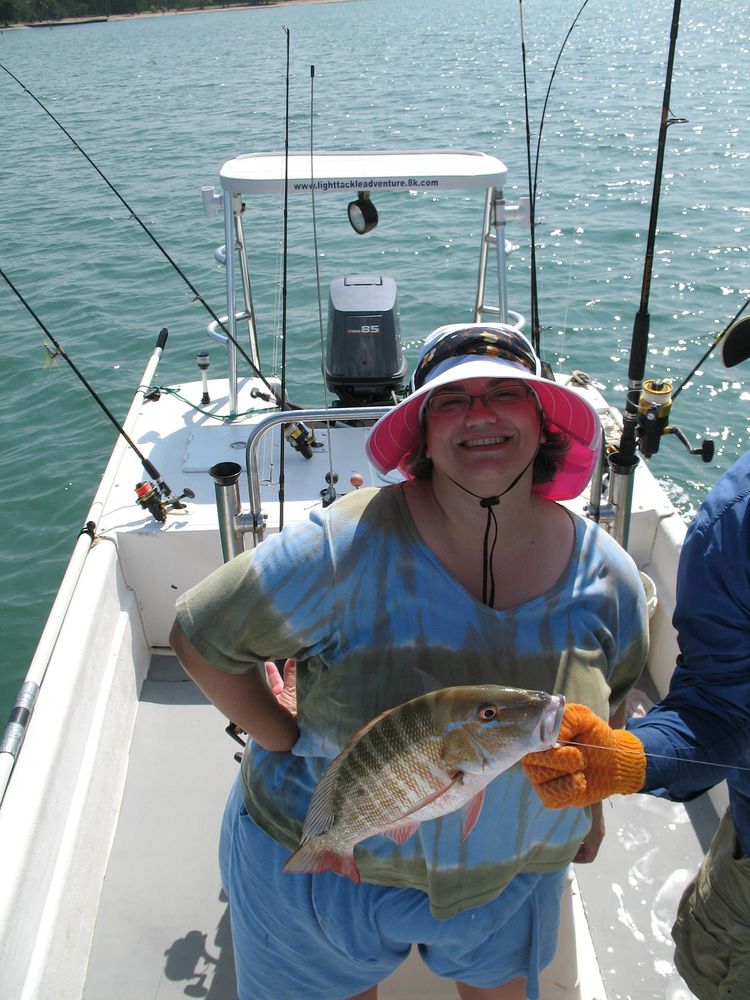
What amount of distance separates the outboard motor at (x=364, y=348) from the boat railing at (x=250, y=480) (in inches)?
69.7

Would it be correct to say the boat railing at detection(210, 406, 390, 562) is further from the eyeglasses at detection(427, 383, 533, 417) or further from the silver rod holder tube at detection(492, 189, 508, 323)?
the silver rod holder tube at detection(492, 189, 508, 323)

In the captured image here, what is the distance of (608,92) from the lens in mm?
19734

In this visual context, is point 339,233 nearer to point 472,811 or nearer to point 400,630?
point 400,630

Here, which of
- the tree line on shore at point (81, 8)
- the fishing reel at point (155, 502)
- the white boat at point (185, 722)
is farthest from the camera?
the tree line on shore at point (81, 8)

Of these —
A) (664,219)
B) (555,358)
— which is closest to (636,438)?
(555,358)

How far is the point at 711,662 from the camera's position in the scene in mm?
1815

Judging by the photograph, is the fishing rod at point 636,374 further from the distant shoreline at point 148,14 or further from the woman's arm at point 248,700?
the distant shoreline at point 148,14

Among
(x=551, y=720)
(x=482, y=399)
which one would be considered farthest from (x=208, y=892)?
(x=482, y=399)

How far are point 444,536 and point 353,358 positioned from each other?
10.1 feet

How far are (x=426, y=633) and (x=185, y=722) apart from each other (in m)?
2.41

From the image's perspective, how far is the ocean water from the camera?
768 centimetres

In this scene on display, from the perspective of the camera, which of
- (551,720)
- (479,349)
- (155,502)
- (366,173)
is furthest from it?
(366,173)

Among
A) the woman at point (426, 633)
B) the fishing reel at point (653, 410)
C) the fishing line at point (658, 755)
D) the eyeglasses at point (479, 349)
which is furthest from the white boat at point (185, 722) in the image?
the eyeglasses at point (479, 349)

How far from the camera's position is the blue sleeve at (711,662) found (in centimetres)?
174
